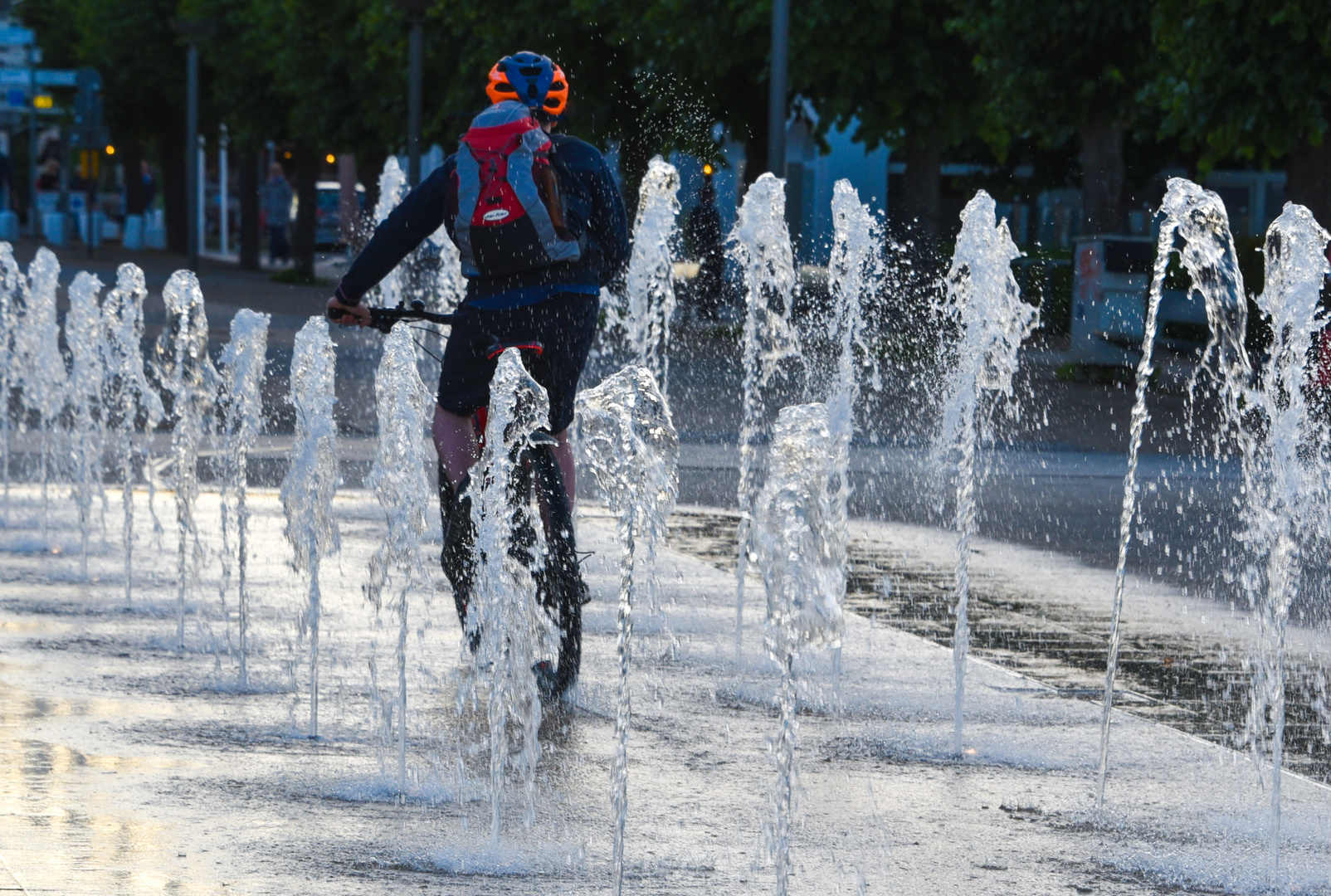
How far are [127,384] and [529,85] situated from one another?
31.1 feet

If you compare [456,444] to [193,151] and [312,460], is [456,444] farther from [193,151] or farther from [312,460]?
[193,151]

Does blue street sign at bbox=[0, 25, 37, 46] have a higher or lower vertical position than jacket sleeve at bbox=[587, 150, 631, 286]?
higher

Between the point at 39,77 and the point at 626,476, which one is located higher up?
the point at 39,77

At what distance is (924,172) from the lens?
23766 mm

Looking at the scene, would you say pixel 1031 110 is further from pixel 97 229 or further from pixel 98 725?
pixel 97 229

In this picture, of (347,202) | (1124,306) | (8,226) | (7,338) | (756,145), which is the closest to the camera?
(7,338)

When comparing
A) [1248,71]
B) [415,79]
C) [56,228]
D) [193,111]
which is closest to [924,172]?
[415,79]

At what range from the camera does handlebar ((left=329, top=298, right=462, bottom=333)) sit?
5410 millimetres

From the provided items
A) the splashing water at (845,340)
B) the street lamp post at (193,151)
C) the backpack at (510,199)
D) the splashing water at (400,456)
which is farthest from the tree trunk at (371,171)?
the backpack at (510,199)

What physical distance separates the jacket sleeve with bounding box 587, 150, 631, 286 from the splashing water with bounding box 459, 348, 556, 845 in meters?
0.43

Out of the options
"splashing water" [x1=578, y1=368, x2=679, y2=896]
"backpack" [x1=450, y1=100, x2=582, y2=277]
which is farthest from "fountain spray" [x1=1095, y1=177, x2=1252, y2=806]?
"backpack" [x1=450, y1=100, x2=582, y2=277]

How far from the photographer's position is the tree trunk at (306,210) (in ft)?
111

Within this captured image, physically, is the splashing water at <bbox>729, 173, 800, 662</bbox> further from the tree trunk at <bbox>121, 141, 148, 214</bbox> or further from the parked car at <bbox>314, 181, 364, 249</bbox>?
the tree trunk at <bbox>121, 141, 148, 214</bbox>

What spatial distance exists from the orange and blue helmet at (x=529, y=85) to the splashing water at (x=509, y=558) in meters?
0.81
